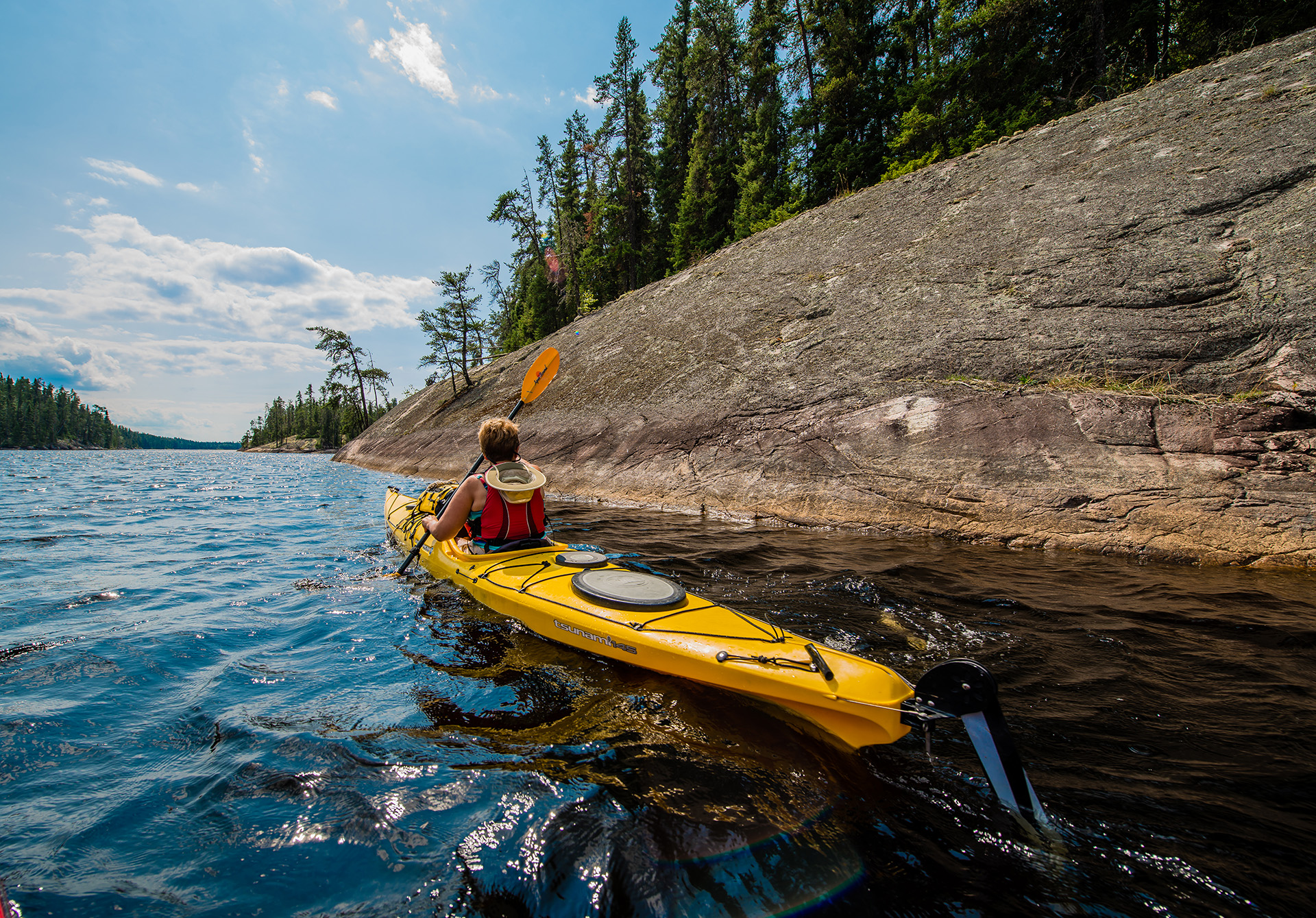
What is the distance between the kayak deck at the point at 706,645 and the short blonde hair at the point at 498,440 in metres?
0.86

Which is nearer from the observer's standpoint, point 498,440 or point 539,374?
point 498,440

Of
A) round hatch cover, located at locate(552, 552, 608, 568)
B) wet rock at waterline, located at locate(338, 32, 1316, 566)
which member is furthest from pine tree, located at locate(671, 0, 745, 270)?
round hatch cover, located at locate(552, 552, 608, 568)

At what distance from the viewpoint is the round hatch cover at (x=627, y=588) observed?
3303mm

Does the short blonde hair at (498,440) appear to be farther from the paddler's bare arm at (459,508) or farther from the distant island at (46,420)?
the distant island at (46,420)

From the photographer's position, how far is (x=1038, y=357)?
736 cm

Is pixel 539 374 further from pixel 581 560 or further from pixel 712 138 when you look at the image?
pixel 712 138

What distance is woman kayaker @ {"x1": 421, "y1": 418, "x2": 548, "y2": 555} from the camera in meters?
4.44

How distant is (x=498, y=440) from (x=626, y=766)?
9.62ft

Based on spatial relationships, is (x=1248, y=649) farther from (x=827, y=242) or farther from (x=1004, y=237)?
(x=827, y=242)

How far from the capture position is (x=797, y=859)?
1812 mm

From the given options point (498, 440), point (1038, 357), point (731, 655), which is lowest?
point (731, 655)

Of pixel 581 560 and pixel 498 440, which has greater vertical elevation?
pixel 498 440

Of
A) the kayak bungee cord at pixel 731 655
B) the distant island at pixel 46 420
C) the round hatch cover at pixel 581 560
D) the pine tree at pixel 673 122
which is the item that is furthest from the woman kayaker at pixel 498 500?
the distant island at pixel 46 420

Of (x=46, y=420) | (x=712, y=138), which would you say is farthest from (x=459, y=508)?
(x=46, y=420)
